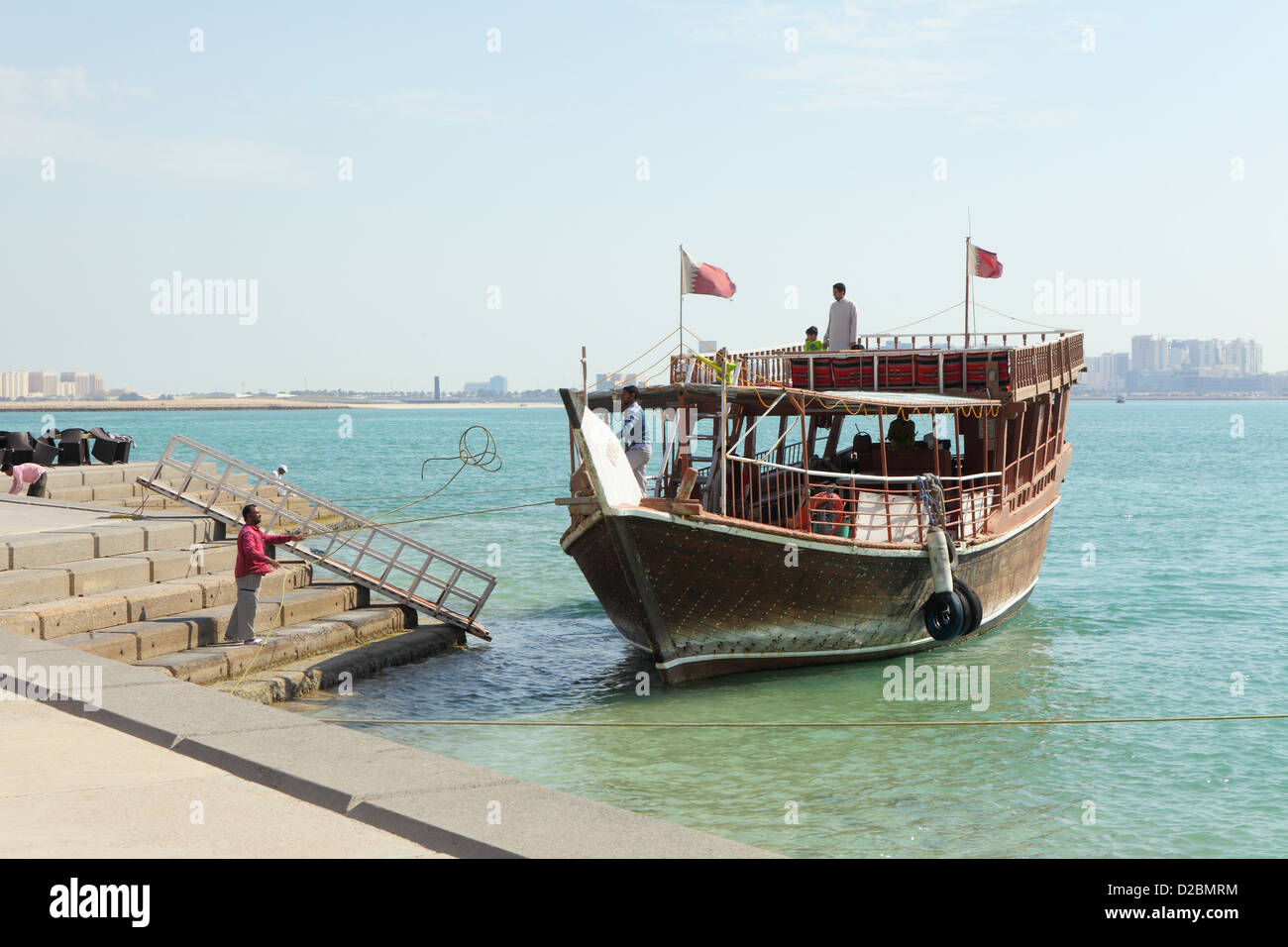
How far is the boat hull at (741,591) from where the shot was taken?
1416 centimetres

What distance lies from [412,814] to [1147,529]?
4101 centimetres

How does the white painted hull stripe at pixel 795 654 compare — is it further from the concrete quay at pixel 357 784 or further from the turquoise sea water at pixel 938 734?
the concrete quay at pixel 357 784

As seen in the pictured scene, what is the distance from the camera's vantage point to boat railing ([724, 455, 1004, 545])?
1558 centimetres

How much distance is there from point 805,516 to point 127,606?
869 centimetres

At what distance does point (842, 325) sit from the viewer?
19.0m

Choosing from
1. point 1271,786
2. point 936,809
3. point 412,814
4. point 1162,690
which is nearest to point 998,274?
point 1162,690

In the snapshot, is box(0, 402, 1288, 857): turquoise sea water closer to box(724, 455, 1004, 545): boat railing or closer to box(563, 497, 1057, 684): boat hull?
box(563, 497, 1057, 684): boat hull

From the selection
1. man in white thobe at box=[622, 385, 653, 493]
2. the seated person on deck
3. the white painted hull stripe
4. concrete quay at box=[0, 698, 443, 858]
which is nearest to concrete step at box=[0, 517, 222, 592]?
man in white thobe at box=[622, 385, 653, 493]

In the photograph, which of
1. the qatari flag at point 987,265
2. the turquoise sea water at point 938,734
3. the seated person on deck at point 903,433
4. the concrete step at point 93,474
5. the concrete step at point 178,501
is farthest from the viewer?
the concrete step at point 93,474

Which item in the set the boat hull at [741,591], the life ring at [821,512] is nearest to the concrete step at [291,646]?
the boat hull at [741,591]

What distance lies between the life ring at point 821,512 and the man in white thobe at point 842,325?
2804 mm

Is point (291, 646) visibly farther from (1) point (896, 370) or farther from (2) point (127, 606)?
(1) point (896, 370)

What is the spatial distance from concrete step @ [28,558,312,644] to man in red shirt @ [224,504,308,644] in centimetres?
94
